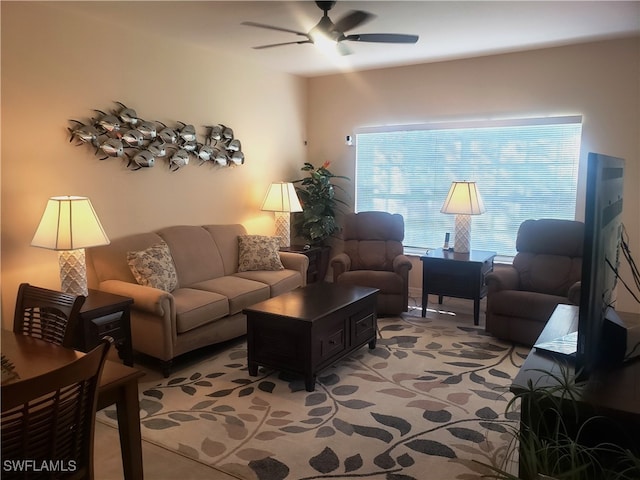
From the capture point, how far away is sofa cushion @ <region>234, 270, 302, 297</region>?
4562mm

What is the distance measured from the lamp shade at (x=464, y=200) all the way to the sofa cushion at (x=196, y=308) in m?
2.50

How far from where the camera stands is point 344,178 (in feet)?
20.6

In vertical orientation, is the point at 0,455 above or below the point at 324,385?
above

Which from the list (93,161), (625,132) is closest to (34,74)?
(93,161)

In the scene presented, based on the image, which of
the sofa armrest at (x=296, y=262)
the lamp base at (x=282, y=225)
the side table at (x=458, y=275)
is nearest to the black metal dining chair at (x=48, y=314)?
the sofa armrest at (x=296, y=262)

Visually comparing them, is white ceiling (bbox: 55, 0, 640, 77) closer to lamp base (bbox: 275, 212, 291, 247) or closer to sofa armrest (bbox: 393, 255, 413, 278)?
lamp base (bbox: 275, 212, 291, 247)

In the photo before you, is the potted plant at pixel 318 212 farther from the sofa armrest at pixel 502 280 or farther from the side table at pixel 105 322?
the side table at pixel 105 322

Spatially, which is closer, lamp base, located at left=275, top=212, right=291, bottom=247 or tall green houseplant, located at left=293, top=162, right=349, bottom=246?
lamp base, located at left=275, top=212, right=291, bottom=247

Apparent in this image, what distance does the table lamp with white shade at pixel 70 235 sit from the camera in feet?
10.5

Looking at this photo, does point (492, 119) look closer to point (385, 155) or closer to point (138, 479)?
point (385, 155)

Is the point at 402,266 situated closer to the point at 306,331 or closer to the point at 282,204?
the point at 282,204

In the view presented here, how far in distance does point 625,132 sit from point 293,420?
406 centimetres

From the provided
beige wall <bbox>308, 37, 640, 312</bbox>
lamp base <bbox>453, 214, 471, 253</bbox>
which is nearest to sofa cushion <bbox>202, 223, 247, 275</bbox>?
beige wall <bbox>308, 37, 640, 312</bbox>

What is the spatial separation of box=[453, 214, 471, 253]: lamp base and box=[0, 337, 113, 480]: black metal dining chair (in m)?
4.18
